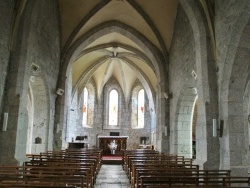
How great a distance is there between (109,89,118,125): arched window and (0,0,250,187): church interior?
1.80 feet

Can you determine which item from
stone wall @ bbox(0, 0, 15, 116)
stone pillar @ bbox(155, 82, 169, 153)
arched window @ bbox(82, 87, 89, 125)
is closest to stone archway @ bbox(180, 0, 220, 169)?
stone pillar @ bbox(155, 82, 169, 153)

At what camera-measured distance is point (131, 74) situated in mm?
22125

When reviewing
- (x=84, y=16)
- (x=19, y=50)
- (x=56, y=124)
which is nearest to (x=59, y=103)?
(x=56, y=124)

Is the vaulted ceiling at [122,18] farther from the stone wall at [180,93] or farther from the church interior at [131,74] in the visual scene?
the stone wall at [180,93]

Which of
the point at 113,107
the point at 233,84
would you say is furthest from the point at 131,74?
the point at 233,84

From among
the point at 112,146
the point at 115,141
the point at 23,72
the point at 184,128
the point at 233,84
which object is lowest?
the point at 112,146

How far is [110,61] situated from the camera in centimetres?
2069

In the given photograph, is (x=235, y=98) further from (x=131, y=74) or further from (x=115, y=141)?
(x=131, y=74)

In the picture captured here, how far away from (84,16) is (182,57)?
4977mm

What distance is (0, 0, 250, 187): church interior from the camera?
7.03 meters

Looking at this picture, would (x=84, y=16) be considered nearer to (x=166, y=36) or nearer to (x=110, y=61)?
(x=166, y=36)

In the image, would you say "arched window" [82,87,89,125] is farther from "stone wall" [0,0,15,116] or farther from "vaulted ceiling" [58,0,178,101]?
"stone wall" [0,0,15,116]

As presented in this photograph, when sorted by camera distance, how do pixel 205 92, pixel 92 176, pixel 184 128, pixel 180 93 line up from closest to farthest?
pixel 92 176 → pixel 205 92 → pixel 180 93 → pixel 184 128

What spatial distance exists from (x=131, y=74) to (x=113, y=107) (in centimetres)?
354
